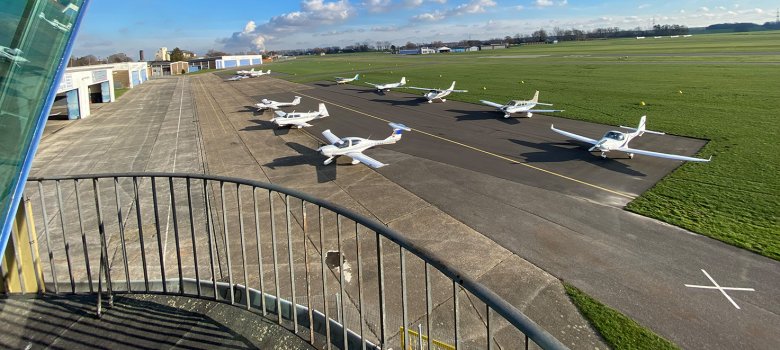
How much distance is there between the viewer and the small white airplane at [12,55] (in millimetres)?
3081

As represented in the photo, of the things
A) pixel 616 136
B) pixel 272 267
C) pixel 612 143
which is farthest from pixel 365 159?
pixel 616 136

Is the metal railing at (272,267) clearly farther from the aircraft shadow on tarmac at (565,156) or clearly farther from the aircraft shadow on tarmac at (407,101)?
the aircraft shadow on tarmac at (407,101)

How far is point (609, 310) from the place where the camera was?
1045 cm

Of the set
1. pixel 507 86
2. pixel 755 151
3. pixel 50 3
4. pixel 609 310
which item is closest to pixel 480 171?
pixel 609 310

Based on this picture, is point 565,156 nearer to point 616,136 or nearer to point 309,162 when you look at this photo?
point 616,136

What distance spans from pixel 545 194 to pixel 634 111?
24094mm

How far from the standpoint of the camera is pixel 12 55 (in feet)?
10.4

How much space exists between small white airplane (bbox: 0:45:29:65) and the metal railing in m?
1.99

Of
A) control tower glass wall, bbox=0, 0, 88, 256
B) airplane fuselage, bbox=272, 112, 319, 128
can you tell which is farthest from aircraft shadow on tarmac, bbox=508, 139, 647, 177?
control tower glass wall, bbox=0, 0, 88, 256

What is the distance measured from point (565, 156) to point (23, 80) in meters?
25.3

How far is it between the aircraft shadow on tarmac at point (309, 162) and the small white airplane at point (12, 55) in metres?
18.6

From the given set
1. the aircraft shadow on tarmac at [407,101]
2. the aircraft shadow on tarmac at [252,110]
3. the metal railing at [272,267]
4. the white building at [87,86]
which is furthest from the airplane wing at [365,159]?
the aircraft shadow on tarmac at [252,110]

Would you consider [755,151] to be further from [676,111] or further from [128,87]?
[128,87]

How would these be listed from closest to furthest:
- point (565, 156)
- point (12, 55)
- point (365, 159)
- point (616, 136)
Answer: point (12, 55) → point (365, 159) → point (616, 136) → point (565, 156)
